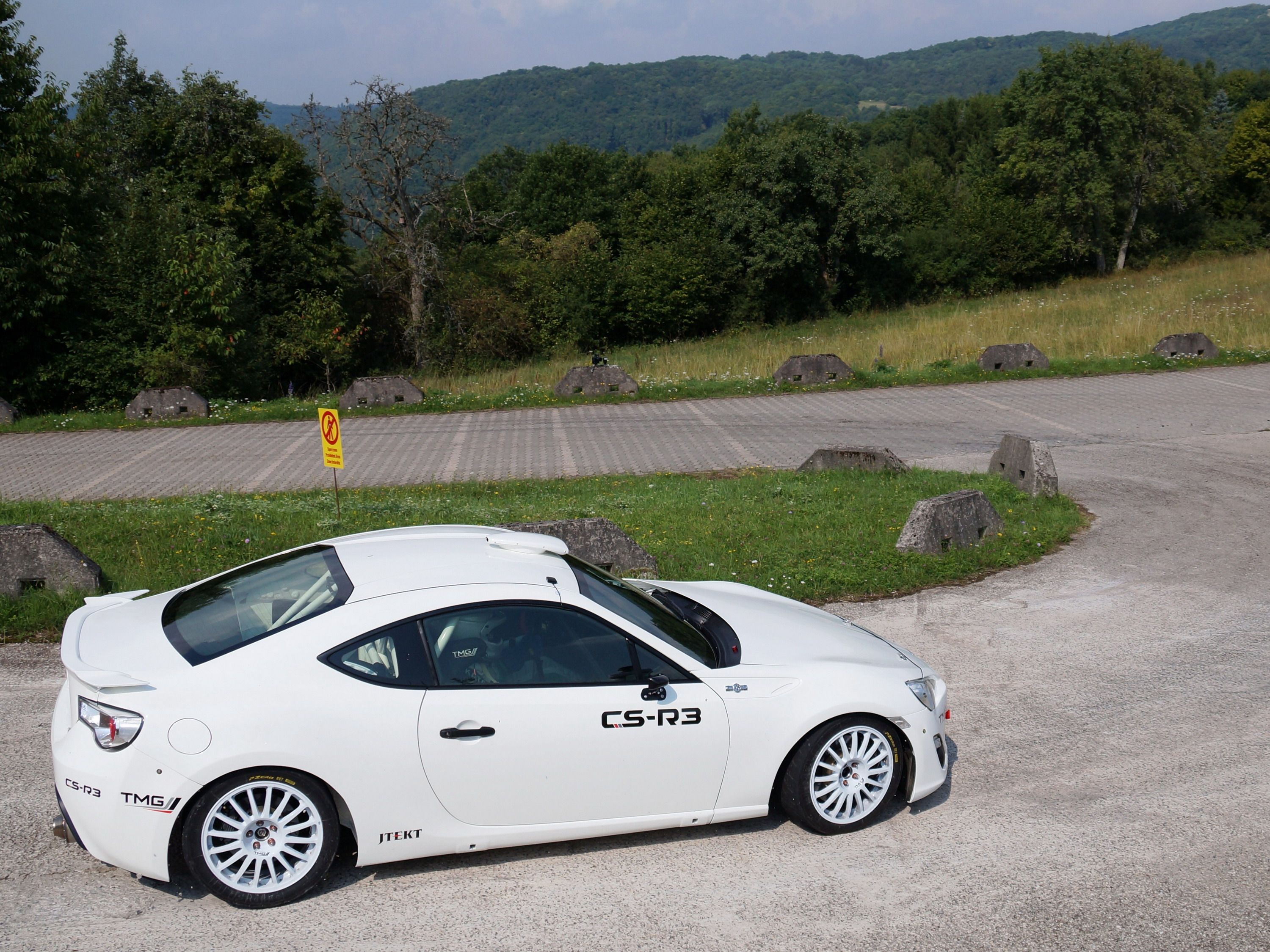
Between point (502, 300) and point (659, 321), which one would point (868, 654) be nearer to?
point (502, 300)

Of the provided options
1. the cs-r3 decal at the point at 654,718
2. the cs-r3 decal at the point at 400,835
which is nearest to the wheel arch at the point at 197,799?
the cs-r3 decal at the point at 400,835

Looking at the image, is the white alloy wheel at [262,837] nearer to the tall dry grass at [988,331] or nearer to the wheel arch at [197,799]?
the wheel arch at [197,799]

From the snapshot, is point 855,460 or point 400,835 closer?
point 400,835

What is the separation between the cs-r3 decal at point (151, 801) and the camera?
4.34 metres

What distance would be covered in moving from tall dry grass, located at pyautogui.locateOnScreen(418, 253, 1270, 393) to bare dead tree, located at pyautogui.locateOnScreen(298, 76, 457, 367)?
5111 mm

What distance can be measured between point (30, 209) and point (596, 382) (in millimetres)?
13062

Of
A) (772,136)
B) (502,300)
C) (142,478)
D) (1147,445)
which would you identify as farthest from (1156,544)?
(772,136)

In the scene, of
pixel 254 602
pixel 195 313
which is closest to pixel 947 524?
pixel 254 602

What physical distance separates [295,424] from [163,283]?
7.23 metres

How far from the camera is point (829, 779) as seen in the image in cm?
508

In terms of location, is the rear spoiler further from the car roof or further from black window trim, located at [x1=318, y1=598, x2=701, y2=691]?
the car roof

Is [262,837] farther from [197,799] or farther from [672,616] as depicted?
[672,616]

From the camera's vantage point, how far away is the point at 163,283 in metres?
24.6

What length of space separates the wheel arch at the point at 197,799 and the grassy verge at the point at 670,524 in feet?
14.5
